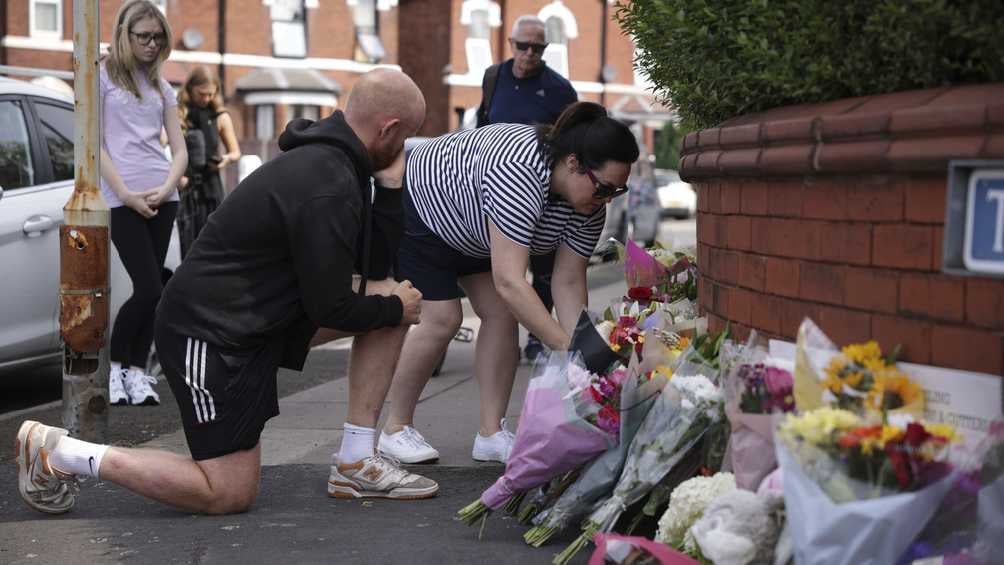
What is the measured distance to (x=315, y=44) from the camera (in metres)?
36.4

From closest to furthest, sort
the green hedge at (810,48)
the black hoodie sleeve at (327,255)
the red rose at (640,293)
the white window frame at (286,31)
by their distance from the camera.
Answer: the green hedge at (810,48), the black hoodie sleeve at (327,255), the red rose at (640,293), the white window frame at (286,31)

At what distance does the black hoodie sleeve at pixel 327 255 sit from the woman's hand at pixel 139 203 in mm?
2662

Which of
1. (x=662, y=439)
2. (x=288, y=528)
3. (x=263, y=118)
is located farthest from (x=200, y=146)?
(x=263, y=118)

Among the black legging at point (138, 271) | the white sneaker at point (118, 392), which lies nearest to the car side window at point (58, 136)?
the black legging at point (138, 271)

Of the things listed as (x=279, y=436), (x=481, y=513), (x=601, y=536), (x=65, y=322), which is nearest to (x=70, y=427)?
(x=65, y=322)

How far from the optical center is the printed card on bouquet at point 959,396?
10.2 feet

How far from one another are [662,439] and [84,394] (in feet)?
8.43

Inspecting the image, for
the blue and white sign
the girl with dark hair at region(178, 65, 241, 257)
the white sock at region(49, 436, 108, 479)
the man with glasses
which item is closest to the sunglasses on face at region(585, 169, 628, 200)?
the white sock at region(49, 436, 108, 479)

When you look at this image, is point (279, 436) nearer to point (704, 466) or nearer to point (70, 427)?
point (70, 427)

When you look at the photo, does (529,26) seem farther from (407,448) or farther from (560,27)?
(560,27)

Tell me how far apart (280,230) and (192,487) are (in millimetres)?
842

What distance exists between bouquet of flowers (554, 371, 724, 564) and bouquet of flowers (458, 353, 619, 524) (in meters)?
0.15

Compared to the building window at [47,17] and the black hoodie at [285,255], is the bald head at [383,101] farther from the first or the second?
the building window at [47,17]

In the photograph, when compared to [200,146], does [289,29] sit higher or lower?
higher
